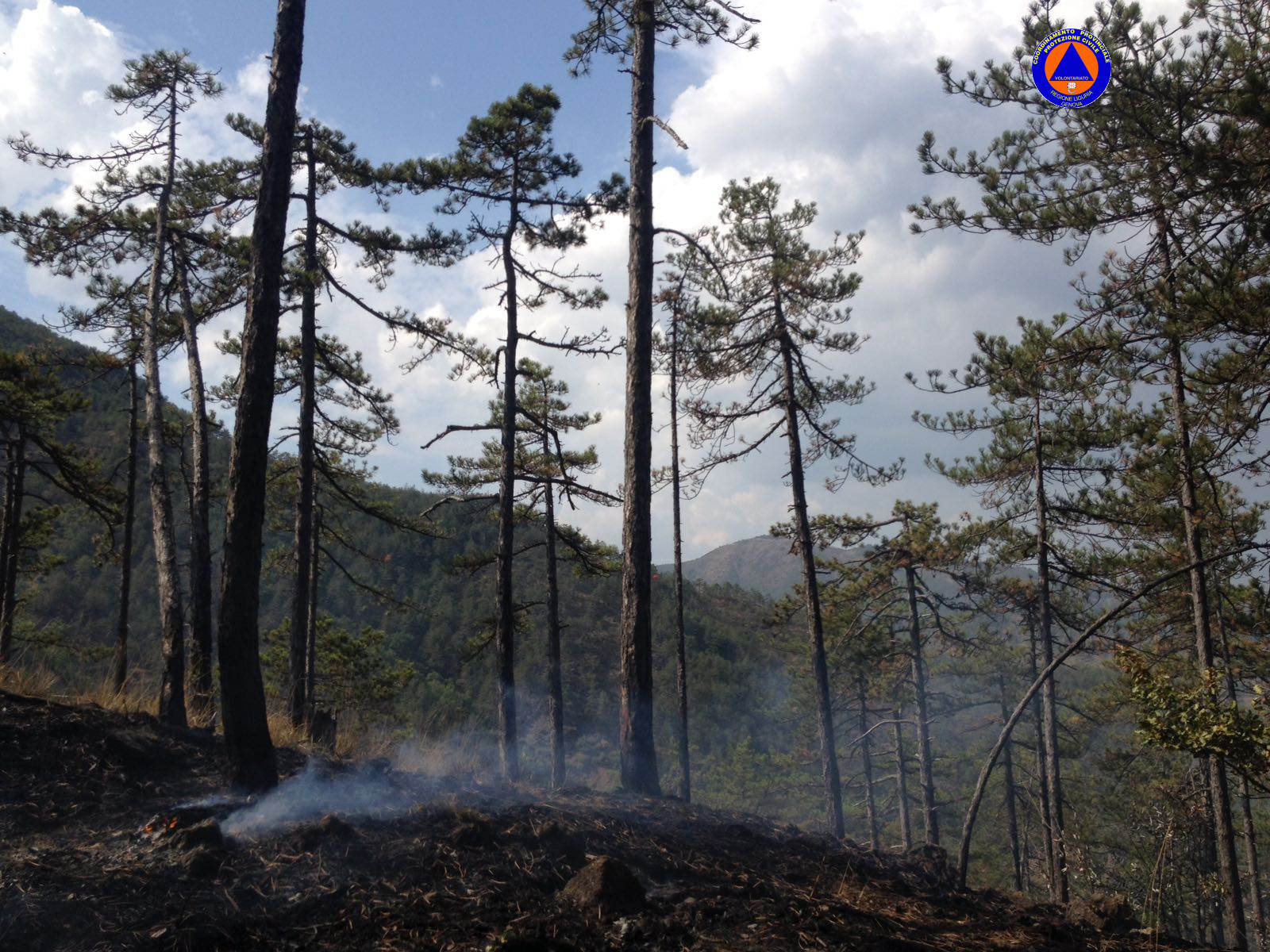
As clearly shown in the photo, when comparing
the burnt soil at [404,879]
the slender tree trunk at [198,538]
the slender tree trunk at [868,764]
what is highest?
the slender tree trunk at [198,538]

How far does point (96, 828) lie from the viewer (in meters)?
4.77

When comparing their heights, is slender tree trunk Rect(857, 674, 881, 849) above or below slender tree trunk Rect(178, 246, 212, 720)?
below

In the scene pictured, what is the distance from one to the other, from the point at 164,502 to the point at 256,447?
6.03 meters

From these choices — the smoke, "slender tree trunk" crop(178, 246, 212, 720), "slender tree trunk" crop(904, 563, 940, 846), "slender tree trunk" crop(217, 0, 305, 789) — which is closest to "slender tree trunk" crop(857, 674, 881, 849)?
"slender tree trunk" crop(904, 563, 940, 846)

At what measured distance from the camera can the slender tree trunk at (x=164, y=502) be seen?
9492 mm

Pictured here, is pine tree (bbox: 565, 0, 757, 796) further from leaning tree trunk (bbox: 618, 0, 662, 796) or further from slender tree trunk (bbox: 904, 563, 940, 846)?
slender tree trunk (bbox: 904, 563, 940, 846)

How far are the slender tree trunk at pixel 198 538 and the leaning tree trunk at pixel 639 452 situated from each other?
611 cm

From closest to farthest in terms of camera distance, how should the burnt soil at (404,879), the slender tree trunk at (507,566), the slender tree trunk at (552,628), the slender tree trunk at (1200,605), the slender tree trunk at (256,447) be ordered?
the burnt soil at (404,879) < the slender tree trunk at (256,447) < the slender tree trunk at (1200,605) < the slender tree trunk at (507,566) < the slender tree trunk at (552,628)

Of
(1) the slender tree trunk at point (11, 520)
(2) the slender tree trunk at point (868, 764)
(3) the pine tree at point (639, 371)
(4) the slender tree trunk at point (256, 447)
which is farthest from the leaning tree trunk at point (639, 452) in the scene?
(2) the slender tree trunk at point (868, 764)

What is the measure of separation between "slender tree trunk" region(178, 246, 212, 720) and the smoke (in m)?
5.54

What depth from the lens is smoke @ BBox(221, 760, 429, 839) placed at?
192 inches

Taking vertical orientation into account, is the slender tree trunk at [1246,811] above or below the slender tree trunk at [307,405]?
below

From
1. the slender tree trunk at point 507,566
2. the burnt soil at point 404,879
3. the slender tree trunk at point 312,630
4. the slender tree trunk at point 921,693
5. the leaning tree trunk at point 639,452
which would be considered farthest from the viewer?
→ the slender tree trunk at point 921,693

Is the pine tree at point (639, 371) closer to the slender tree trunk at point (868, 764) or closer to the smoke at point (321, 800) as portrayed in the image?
the smoke at point (321, 800)
